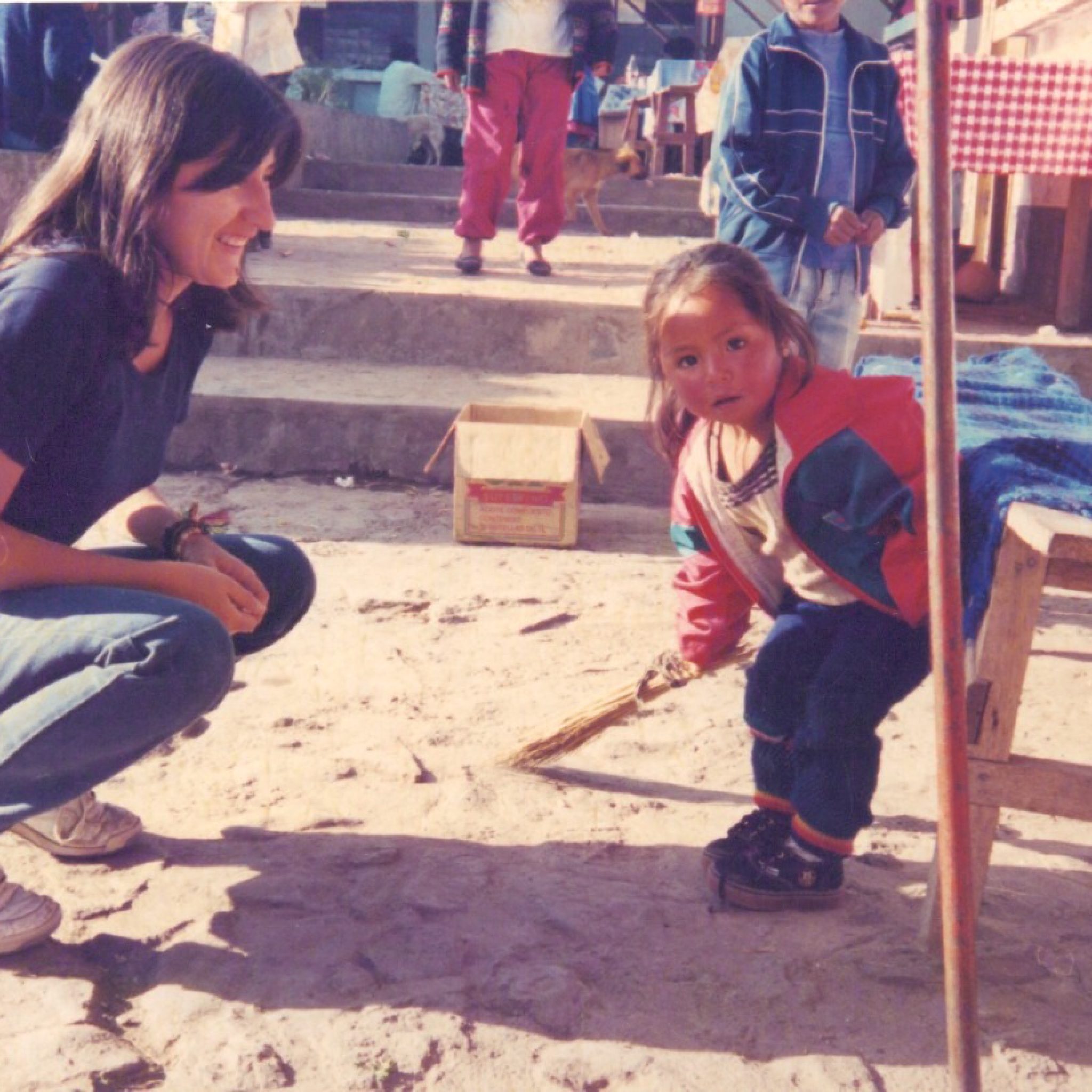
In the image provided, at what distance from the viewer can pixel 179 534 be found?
224cm

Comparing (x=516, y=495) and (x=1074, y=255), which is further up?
(x=1074, y=255)

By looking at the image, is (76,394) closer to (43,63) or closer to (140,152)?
(140,152)

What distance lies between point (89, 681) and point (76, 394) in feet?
1.25

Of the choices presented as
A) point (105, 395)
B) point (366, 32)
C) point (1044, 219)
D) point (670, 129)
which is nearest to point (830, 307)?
point (105, 395)

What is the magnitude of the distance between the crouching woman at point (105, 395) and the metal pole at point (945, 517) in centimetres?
108

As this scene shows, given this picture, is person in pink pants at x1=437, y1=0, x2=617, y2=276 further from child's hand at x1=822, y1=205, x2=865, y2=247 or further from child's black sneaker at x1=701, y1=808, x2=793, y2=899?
child's black sneaker at x1=701, y1=808, x2=793, y2=899

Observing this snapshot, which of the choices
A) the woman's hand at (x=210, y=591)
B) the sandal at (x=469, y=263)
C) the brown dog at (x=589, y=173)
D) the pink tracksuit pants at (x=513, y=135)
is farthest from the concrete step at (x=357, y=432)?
the brown dog at (x=589, y=173)

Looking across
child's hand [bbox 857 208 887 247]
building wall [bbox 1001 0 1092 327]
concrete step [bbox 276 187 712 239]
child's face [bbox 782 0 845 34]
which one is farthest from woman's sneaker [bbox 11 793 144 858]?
concrete step [bbox 276 187 712 239]

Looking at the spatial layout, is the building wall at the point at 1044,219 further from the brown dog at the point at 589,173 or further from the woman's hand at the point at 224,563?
the woman's hand at the point at 224,563

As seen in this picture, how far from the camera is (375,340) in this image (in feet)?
18.7

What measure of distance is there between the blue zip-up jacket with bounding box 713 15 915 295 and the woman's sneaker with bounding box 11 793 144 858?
A: 7.42ft

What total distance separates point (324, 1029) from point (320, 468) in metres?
3.28

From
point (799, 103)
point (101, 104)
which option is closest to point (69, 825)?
point (101, 104)

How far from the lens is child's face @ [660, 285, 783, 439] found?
2.18 m
